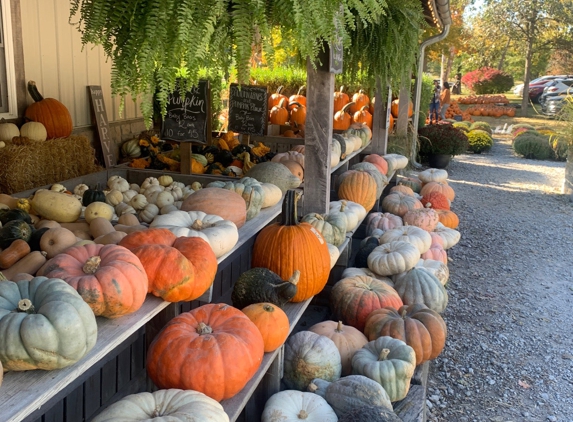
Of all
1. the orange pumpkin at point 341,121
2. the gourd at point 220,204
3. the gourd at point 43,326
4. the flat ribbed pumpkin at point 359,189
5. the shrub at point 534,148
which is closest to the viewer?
the gourd at point 43,326

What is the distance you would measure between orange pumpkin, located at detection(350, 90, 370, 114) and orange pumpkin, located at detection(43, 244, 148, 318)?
7.31 m

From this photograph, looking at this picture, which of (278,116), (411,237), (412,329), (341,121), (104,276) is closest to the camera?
(104,276)

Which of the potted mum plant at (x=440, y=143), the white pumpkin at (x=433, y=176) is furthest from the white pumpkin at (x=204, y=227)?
the potted mum plant at (x=440, y=143)

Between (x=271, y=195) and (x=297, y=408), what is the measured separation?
159cm

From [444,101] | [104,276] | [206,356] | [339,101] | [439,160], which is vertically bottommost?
[439,160]

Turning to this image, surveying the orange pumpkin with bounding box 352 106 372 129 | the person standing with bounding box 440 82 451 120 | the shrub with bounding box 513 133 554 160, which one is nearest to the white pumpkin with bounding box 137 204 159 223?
the orange pumpkin with bounding box 352 106 372 129

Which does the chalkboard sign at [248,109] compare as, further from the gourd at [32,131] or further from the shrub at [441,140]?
the shrub at [441,140]

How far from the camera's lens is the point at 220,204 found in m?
3.27

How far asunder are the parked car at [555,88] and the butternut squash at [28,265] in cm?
2787

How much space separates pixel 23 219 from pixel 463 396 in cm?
304

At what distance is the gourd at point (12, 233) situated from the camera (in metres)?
2.73

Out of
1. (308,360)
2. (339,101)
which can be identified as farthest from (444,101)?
(308,360)

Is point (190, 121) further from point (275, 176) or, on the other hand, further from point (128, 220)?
point (128, 220)

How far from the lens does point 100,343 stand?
1892 millimetres
